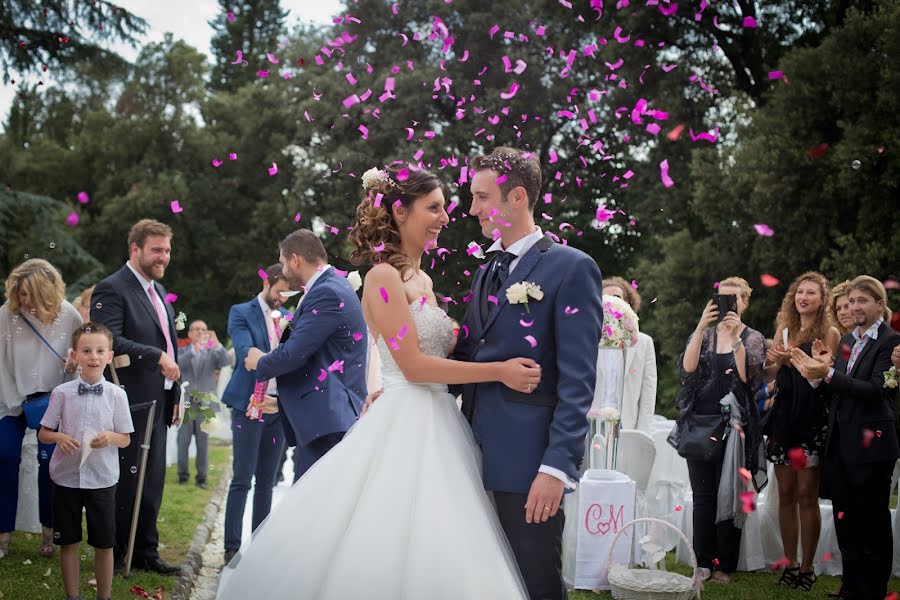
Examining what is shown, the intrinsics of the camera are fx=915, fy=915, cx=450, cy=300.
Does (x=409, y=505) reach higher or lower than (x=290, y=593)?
higher

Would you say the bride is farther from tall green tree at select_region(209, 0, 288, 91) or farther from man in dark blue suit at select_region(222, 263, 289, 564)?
tall green tree at select_region(209, 0, 288, 91)

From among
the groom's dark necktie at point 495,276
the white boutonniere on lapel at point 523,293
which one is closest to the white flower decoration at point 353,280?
the groom's dark necktie at point 495,276

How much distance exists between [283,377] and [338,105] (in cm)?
1450

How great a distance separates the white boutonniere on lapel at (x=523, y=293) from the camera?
3086mm

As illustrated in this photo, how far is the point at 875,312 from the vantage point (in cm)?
576

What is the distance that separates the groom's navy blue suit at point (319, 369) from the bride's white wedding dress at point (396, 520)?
1.52m

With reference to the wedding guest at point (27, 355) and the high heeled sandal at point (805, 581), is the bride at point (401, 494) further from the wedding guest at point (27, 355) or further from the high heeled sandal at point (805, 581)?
the high heeled sandal at point (805, 581)

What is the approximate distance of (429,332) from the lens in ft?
11.5

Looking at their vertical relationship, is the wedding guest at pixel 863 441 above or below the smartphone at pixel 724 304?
below

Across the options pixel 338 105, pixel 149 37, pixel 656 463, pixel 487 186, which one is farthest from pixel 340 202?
pixel 487 186

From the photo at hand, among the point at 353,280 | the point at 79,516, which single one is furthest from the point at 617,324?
the point at 79,516

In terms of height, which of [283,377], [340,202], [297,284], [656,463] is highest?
[340,202]

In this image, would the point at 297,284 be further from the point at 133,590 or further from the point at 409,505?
the point at 409,505

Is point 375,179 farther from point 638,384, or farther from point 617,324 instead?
point 638,384
